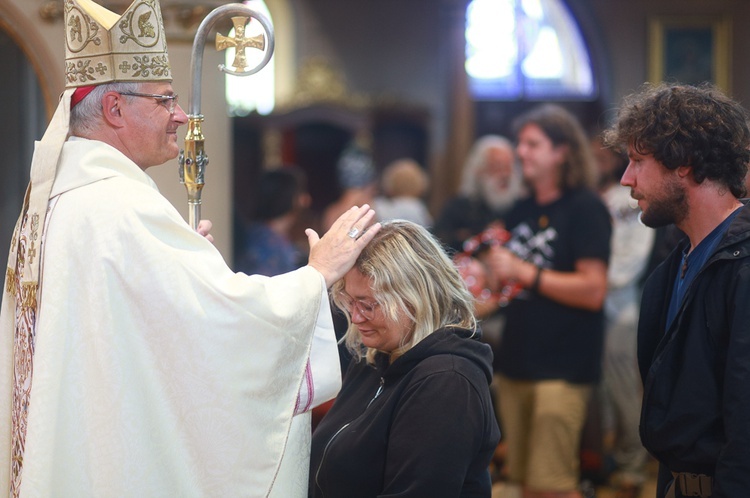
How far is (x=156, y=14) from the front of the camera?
2480 mm

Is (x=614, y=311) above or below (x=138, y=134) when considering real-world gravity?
below

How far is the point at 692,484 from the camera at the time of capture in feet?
7.59

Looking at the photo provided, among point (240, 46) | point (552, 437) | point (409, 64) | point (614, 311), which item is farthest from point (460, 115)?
point (240, 46)

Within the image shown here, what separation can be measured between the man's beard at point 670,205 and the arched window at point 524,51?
10.2 m

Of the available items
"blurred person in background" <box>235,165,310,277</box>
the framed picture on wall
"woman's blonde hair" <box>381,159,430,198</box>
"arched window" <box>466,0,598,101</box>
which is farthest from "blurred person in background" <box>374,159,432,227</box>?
the framed picture on wall

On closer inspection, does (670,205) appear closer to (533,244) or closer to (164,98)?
(164,98)

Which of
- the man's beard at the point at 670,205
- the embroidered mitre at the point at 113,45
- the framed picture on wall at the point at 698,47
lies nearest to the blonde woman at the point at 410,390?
the man's beard at the point at 670,205

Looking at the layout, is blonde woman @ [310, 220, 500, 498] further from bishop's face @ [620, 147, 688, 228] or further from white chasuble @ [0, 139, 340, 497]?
bishop's face @ [620, 147, 688, 228]

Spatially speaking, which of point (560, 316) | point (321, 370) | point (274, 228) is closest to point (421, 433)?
point (321, 370)

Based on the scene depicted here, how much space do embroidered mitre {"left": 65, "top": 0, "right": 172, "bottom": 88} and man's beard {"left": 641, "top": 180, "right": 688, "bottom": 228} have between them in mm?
1235

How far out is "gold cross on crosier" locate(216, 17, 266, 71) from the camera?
2.46 metres

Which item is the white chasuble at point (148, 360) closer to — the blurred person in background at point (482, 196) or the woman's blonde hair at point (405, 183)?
the blurred person in background at point (482, 196)

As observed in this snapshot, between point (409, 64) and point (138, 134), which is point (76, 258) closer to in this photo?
point (138, 134)

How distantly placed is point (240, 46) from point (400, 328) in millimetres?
808
